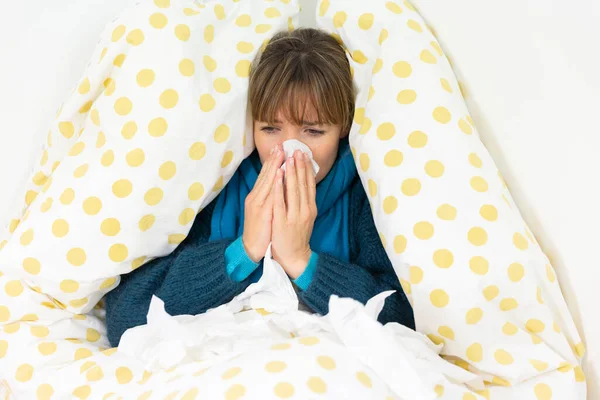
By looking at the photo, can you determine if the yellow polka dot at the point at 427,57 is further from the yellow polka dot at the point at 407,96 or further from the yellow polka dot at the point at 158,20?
the yellow polka dot at the point at 158,20

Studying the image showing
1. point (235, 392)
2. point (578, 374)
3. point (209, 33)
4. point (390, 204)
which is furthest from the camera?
point (209, 33)

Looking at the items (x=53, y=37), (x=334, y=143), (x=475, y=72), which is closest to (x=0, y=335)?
(x=53, y=37)

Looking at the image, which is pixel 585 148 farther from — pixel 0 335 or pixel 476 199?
pixel 0 335

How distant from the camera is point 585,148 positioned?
0.84 meters

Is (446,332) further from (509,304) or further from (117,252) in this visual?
(117,252)

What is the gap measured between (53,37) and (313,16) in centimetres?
56

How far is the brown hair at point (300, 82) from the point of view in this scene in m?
1.06

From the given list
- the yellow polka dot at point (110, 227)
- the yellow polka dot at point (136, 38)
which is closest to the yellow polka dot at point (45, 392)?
the yellow polka dot at point (110, 227)

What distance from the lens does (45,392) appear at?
97cm

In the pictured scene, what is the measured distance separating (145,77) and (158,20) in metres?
0.10

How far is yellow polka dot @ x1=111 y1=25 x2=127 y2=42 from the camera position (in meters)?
1.05

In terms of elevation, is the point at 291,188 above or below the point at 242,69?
below

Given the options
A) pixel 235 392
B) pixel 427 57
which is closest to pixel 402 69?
pixel 427 57

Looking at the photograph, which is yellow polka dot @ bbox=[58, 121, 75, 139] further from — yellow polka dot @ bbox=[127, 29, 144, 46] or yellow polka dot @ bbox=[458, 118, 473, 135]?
yellow polka dot @ bbox=[458, 118, 473, 135]
